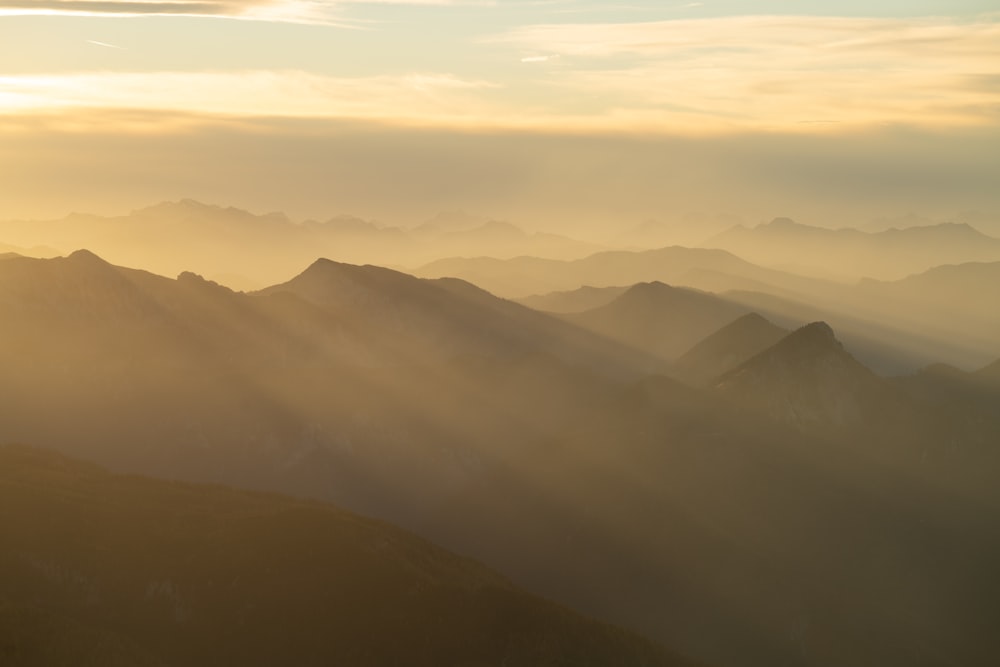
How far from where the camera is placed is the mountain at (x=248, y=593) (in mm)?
87062

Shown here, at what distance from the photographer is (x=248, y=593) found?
97000 millimetres

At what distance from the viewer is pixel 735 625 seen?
164 metres

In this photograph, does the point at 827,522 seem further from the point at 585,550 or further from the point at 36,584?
the point at 36,584

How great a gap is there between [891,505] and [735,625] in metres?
47.0

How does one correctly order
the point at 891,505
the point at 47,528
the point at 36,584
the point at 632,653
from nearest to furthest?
the point at 36,584, the point at 47,528, the point at 632,653, the point at 891,505

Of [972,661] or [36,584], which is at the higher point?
[36,584]

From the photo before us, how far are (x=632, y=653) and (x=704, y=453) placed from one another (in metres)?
99.5

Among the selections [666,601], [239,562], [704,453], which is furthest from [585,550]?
[239,562]

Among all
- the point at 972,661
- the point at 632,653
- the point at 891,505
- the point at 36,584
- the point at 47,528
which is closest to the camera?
the point at 36,584

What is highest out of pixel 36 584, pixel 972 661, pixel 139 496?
pixel 36 584

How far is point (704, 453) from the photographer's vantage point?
653ft

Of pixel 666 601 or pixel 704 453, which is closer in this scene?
→ pixel 666 601

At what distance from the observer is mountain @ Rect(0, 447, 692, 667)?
87.1 meters

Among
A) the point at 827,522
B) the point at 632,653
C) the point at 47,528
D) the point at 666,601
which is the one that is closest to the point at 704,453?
the point at 827,522
